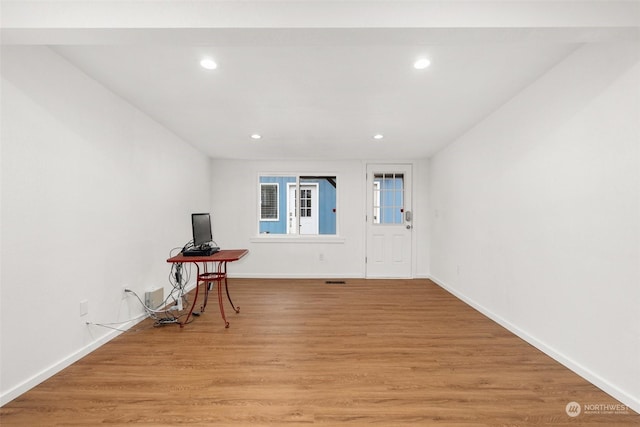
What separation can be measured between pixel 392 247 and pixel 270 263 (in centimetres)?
238

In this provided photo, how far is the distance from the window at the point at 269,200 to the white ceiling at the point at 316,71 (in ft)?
6.75

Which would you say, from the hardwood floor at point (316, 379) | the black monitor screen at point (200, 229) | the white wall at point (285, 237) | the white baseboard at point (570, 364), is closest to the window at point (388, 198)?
the white wall at point (285, 237)

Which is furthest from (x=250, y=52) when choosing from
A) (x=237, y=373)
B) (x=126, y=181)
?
(x=237, y=373)

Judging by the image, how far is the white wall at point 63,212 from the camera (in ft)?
5.26

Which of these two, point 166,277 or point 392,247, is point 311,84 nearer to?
point 166,277

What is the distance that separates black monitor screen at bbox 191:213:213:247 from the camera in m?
2.93

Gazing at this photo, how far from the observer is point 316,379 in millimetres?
1831

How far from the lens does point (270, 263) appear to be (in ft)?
16.4

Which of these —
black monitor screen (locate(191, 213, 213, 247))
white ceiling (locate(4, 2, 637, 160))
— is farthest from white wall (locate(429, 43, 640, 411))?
black monitor screen (locate(191, 213, 213, 247))

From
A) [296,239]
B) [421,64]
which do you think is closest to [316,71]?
[421,64]

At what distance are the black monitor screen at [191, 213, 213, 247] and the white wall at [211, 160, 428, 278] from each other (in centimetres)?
177

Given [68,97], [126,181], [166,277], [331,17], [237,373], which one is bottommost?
[237,373]

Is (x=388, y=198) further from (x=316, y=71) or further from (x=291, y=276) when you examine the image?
(x=316, y=71)

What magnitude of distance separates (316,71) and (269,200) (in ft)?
11.8
